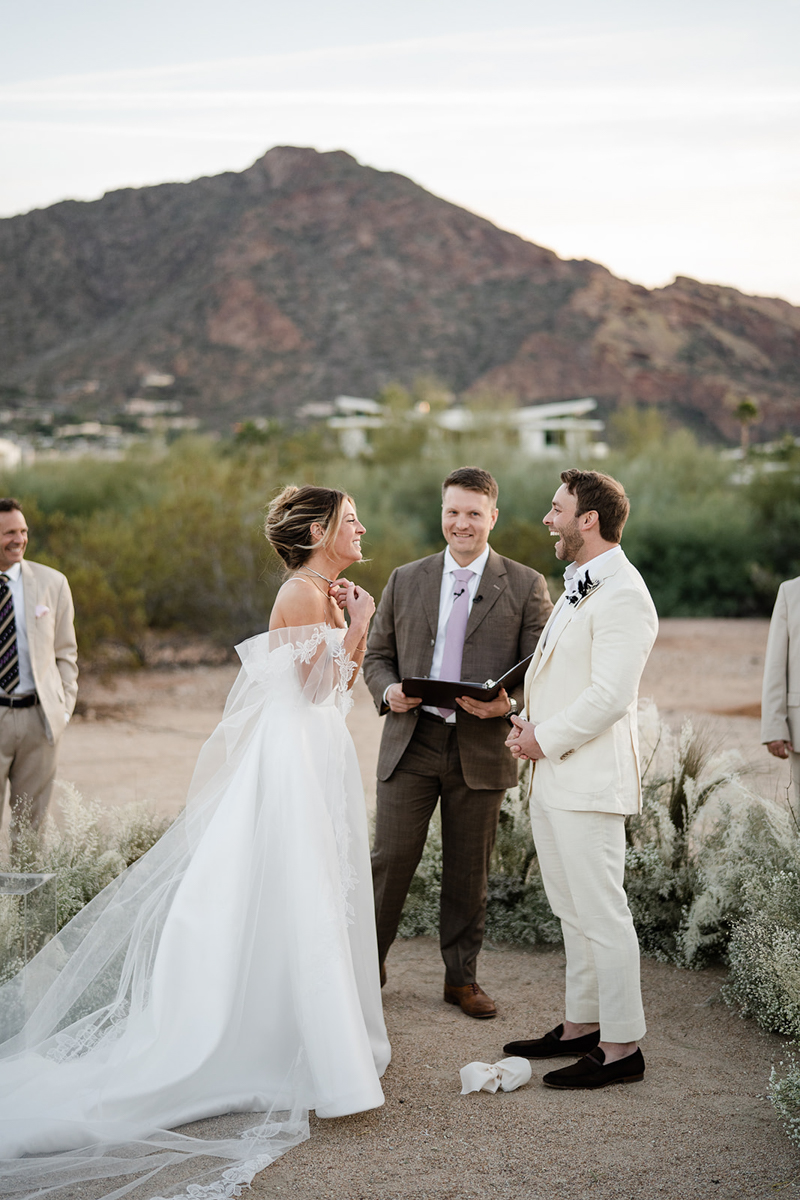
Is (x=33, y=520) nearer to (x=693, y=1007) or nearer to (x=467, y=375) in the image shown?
(x=693, y=1007)

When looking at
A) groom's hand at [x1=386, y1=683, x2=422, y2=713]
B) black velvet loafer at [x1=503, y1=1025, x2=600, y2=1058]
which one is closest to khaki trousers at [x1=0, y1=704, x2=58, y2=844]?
groom's hand at [x1=386, y1=683, x2=422, y2=713]

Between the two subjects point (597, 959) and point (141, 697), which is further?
point (141, 697)

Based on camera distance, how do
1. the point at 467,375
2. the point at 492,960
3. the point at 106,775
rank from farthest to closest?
1. the point at 467,375
2. the point at 106,775
3. the point at 492,960

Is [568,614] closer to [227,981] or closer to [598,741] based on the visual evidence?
[598,741]

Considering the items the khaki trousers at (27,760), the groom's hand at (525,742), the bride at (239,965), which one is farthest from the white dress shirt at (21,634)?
the groom's hand at (525,742)

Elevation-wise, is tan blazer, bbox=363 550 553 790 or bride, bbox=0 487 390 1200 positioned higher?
tan blazer, bbox=363 550 553 790

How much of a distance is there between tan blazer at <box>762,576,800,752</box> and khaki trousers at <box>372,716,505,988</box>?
155 centimetres

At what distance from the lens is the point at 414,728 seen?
470 cm

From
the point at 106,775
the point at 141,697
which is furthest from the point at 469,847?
the point at 141,697

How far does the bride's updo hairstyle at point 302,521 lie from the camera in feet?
13.1

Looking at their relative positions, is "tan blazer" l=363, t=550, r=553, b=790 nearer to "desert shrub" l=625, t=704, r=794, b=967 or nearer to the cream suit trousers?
the cream suit trousers

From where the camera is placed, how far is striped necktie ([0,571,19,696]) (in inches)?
234

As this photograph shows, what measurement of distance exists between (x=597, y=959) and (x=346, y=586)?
1.63 metres

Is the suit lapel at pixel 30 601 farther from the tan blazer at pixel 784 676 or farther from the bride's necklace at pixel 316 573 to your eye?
the tan blazer at pixel 784 676
